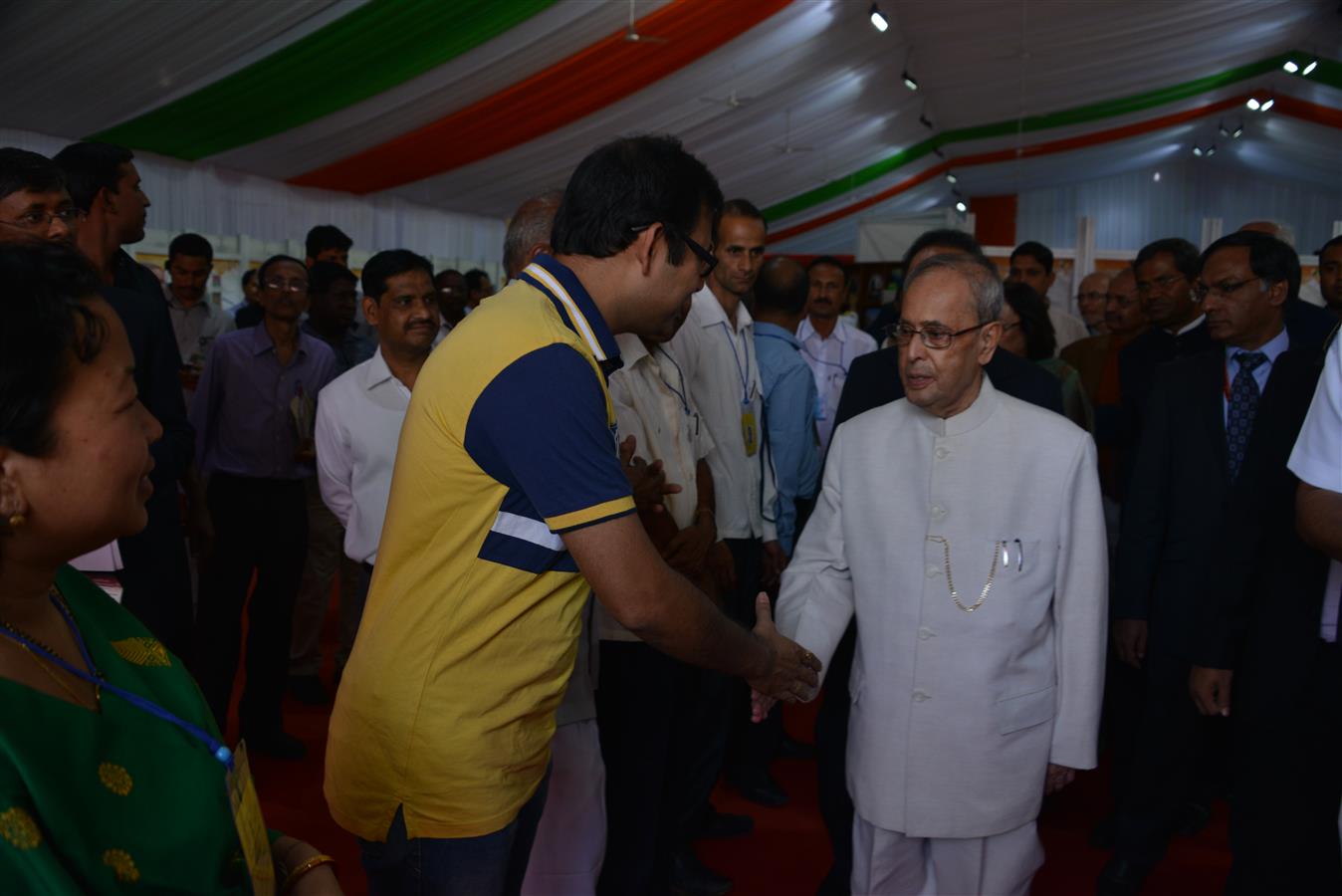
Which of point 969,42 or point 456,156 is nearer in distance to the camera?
point 456,156

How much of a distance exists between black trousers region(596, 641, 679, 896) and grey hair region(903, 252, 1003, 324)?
1101 mm

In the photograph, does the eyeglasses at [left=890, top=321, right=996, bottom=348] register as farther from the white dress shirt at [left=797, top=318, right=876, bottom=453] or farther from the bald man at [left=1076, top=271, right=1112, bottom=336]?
the bald man at [left=1076, top=271, right=1112, bottom=336]

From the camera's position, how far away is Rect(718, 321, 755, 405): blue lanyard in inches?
135

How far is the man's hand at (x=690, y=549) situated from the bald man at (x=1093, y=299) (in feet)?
16.2

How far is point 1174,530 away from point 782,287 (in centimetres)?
178

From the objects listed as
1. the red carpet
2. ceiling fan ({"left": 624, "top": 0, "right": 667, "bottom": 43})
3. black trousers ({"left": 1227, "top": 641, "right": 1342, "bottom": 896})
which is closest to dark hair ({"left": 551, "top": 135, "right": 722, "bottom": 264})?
black trousers ({"left": 1227, "top": 641, "right": 1342, "bottom": 896})

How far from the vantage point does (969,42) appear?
12836 mm

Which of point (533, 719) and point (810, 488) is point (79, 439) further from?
point (810, 488)

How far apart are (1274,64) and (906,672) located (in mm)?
15467

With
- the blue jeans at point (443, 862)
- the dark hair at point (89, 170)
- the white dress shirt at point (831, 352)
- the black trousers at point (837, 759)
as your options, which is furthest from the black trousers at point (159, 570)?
the white dress shirt at point (831, 352)

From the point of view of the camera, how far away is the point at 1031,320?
389cm

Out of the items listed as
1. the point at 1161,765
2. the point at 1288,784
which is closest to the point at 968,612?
the point at 1288,784

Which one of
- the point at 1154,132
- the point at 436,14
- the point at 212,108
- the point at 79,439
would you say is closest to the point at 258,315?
the point at 436,14

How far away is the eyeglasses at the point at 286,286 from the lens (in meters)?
4.15
